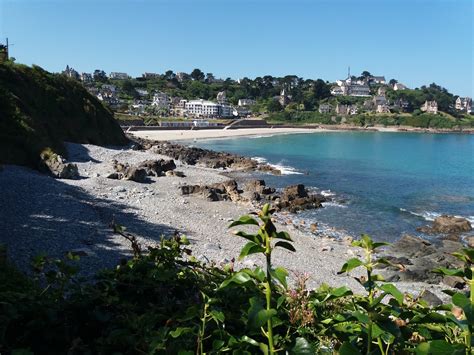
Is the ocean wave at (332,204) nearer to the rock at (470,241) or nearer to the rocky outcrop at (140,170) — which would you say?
the rock at (470,241)

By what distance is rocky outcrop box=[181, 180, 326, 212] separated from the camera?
22047 mm

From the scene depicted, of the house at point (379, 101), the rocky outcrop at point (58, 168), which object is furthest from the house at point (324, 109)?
Answer: the rocky outcrop at point (58, 168)

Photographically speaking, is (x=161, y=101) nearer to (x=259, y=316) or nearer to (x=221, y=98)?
(x=221, y=98)

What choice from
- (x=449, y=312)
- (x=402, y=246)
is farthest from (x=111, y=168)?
(x=449, y=312)

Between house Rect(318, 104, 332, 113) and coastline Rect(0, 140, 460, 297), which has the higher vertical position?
house Rect(318, 104, 332, 113)

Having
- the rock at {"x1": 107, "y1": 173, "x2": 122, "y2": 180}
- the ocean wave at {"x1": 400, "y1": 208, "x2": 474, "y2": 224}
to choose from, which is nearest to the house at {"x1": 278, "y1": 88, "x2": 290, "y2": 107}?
the ocean wave at {"x1": 400, "y1": 208, "x2": 474, "y2": 224}

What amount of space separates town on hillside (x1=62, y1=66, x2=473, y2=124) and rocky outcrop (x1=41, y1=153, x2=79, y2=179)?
101889 millimetres

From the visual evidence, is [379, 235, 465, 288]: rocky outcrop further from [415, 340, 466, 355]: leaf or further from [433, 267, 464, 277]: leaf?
[415, 340, 466, 355]: leaf

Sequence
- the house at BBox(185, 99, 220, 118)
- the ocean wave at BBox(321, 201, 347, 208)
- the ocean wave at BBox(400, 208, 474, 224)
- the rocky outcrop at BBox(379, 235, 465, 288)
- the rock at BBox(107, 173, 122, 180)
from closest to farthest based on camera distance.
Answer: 1. the rocky outcrop at BBox(379, 235, 465, 288)
2. the rock at BBox(107, 173, 122, 180)
3. the ocean wave at BBox(400, 208, 474, 224)
4. the ocean wave at BBox(321, 201, 347, 208)
5. the house at BBox(185, 99, 220, 118)

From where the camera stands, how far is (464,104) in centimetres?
18062

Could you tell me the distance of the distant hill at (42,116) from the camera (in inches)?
853

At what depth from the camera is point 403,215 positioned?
25.0 meters

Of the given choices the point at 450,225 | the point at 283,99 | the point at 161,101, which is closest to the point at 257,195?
the point at 450,225

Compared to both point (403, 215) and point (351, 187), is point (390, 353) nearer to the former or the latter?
point (403, 215)
